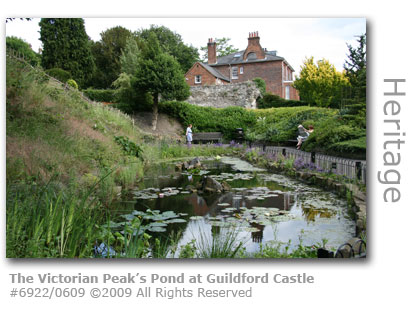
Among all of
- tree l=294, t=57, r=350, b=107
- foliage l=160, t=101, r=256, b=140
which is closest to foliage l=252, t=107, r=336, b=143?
tree l=294, t=57, r=350, b=107

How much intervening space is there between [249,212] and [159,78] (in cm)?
1369

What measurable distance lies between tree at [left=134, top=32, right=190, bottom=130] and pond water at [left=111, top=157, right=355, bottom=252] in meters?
10.6

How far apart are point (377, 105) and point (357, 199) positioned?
1.39 meters

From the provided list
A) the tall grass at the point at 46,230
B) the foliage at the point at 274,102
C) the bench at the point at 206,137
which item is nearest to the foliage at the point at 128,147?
the tall grass at the point at 46,230

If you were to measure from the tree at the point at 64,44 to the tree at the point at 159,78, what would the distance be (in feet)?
33.8

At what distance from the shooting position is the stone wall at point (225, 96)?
1948 centimetres

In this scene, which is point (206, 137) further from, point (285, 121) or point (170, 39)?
point (170, 39)

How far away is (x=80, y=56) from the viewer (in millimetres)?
4785

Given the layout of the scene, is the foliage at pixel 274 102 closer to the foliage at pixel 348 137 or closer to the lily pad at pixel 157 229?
the foliage at pixel 348 137

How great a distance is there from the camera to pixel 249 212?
12.9 feet

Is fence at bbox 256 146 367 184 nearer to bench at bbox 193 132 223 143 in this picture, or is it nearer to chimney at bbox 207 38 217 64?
chimney at bbox 207 38 217 64

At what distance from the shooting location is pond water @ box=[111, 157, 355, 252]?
3258 millimetres

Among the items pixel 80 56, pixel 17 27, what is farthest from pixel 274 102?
pixel 17 27
